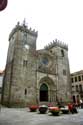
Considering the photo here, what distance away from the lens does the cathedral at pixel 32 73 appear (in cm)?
2489

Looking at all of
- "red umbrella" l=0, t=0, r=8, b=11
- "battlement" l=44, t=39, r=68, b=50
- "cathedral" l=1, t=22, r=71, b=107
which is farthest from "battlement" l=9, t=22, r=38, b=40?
"red umbrella" l=0, t=0, r=8, b=11

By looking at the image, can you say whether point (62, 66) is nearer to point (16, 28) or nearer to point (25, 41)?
point (25, 41)

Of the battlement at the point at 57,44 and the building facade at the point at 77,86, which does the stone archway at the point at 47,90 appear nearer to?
the battlement at the point at 57,44

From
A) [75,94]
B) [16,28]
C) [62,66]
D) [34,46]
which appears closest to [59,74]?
[62,66]

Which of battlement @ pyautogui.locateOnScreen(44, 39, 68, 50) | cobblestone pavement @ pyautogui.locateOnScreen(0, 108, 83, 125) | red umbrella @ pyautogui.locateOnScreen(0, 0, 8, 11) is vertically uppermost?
battlement @ pyautogui.locateOnScreen(44, 39, 68, 50)

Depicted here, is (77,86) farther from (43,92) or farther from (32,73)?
(32,73)

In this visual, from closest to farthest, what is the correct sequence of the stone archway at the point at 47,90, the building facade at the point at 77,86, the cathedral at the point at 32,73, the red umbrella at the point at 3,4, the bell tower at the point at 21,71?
the red umbrella at the point at 3,4 → the bell tower at the point at 21,71 → the cathedral at the point at 32,73 → the stone archway at the point at 47,90 → the building facade at the point at 77,86

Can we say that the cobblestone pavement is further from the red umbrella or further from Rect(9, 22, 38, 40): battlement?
Rect(9, 22, 38, 40): battlement

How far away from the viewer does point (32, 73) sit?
89.7 feet

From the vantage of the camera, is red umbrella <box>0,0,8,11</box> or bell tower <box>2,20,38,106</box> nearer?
red umbrella <box>0,0,8,11</box>

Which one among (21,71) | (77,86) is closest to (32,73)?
(21,71)

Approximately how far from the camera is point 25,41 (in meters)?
28.5

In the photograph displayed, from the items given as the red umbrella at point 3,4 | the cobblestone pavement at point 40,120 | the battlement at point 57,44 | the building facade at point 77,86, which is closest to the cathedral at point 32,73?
the battlement at point 57,44

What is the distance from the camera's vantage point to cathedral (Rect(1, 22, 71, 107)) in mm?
24891
